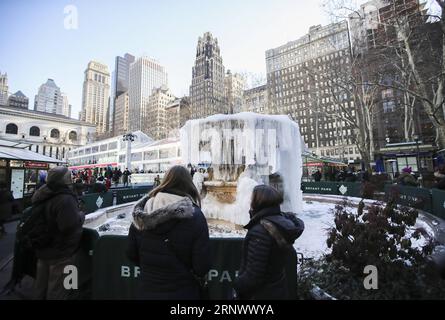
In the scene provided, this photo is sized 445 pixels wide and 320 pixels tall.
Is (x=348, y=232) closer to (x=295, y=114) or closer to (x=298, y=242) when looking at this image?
(x=298, y=242)

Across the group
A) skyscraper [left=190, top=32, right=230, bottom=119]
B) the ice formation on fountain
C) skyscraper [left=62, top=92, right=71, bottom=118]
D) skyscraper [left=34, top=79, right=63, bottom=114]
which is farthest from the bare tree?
skyscraper [left=62, top=92, right=71, bottom=118]

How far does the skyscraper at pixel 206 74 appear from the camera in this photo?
265ft

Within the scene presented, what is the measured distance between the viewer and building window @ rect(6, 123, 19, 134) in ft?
207

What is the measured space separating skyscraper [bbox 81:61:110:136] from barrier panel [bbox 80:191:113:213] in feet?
560

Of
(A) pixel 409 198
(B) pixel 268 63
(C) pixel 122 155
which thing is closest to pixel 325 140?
(B) pixel 268 63

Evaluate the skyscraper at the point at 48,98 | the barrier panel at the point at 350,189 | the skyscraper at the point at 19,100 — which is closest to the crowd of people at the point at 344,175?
the barrier panel at the point at 350,189

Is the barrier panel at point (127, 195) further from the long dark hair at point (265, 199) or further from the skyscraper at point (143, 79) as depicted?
the skyscraper at point (143, 79)

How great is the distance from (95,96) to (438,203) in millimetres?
196125

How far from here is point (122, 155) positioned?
48875mm

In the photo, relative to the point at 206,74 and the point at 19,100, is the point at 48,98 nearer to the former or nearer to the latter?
the point at 19,100

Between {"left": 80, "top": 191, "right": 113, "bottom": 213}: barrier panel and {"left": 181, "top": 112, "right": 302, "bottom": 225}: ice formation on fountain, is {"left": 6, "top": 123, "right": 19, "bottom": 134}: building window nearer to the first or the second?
{"left": 80, "top": 191, "right": 113, "bottom": 213}: barrier panel
